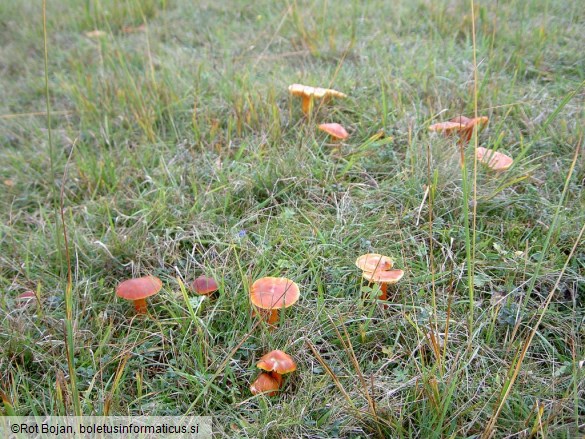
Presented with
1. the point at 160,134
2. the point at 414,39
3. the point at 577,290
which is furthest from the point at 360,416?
the point at 414,39

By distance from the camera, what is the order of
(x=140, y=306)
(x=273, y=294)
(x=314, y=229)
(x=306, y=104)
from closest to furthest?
(x=273, y=294)
(x=140, y=306)
(x=314, y=229)
(x=306, y=104)

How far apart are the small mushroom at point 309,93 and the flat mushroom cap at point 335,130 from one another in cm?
→ 22

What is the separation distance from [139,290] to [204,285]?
26 centimetres

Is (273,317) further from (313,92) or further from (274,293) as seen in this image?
(313,92)

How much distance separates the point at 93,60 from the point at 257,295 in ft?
10.7

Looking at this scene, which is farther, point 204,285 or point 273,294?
point 204,285

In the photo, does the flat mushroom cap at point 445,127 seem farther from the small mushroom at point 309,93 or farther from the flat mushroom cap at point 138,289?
the flat mushroom cap at point 138,289

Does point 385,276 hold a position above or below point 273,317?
above

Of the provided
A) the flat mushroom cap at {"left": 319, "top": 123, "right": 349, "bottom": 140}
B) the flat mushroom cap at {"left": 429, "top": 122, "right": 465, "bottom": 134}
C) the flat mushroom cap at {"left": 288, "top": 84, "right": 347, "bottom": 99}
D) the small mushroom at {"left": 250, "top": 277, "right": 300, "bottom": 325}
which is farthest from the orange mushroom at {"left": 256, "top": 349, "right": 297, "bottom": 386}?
the flat mushroom cap at {"left": 288, "top": 84, "right": 347, "bottom": 99}

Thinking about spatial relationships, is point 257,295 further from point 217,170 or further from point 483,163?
point 483,163

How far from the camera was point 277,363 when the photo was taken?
1.74 meters

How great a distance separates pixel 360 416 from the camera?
1.61m

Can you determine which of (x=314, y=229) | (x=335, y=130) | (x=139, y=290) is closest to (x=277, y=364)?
(x=139, y=290)

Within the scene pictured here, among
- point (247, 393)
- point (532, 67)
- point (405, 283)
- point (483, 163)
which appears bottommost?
point (247, 393)
